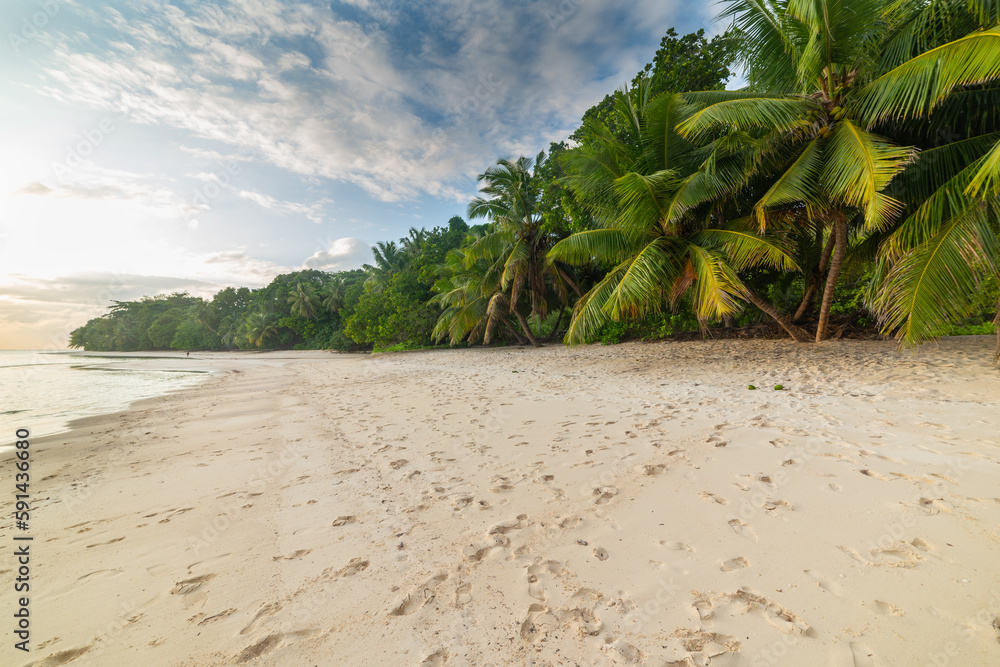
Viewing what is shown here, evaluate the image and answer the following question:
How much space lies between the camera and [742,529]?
7.80 feet

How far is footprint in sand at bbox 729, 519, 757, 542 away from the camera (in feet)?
7.54

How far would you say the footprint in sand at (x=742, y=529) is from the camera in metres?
2.30

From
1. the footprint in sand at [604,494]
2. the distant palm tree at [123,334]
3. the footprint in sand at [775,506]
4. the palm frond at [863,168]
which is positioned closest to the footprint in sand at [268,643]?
the footprint in sand at [604,494]

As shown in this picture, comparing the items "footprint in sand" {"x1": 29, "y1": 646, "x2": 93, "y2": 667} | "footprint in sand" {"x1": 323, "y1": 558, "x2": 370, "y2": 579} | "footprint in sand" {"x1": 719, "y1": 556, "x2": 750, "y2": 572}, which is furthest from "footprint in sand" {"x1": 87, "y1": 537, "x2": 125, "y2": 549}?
"footprint in sand" {"x1": 719, "y1": 556, "x2": 750, "y2": 572}

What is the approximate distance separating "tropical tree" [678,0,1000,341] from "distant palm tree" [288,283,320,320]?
40406 mm

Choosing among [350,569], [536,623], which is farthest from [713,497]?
[350,569]

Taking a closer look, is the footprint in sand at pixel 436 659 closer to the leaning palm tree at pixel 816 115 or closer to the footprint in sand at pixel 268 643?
the footprint in sand at pixel 268 643

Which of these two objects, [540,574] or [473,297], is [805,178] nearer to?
[540,574]

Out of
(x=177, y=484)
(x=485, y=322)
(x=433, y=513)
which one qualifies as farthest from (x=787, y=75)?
(x=485, y=322)

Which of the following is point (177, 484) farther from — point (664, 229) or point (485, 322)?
point (485, 322)

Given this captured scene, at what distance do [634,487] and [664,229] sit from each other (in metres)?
7.64

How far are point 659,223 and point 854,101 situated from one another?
148 inches

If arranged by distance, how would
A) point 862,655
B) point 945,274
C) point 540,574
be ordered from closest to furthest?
point 862,655, point 540,574, point 945,274

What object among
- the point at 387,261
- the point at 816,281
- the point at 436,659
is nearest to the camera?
the point at 436,659
